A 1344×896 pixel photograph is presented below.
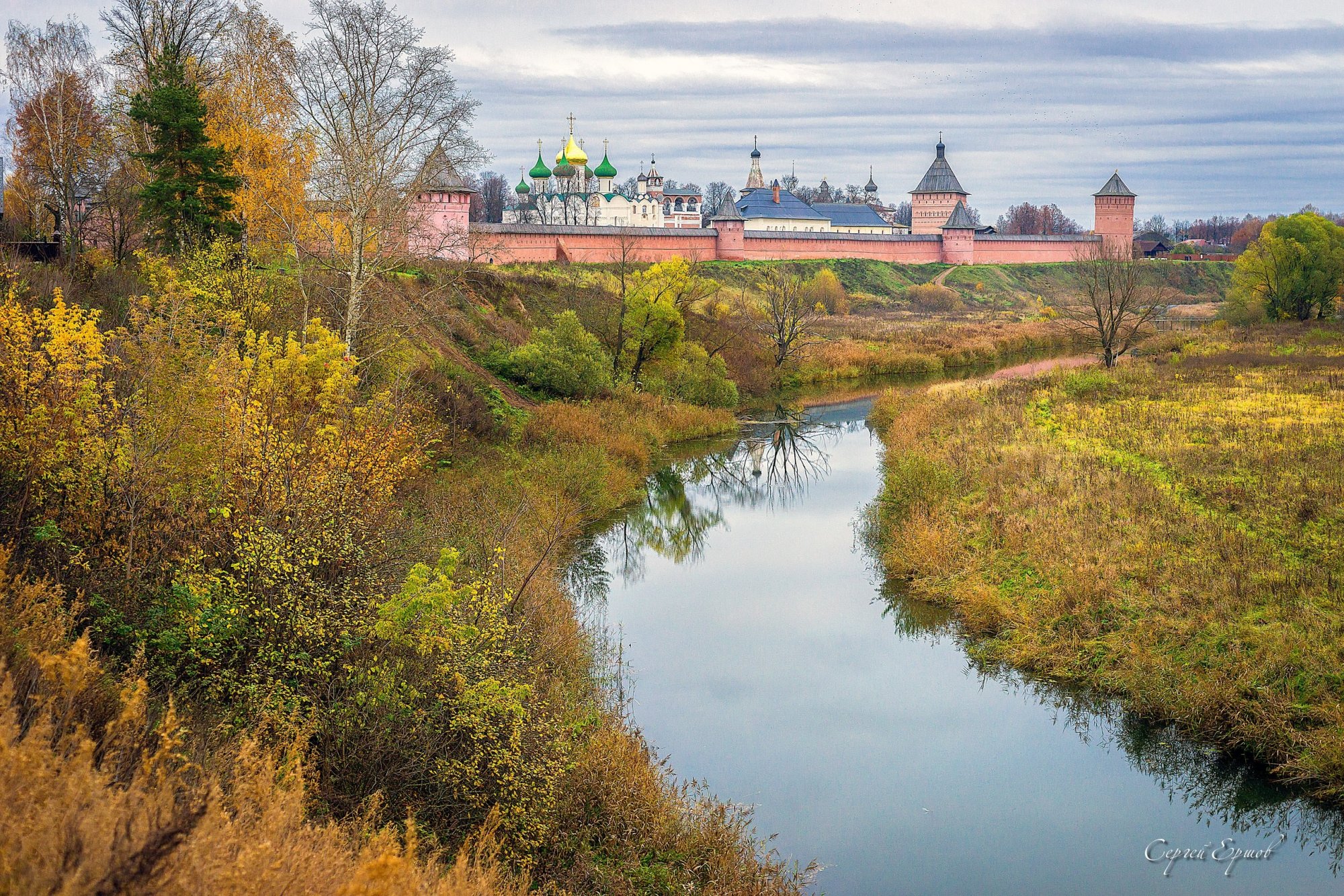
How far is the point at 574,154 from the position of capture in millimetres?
57469

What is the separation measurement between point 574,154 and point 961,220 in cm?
2192

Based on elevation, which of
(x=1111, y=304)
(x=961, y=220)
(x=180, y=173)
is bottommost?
(x=1111, y=304)

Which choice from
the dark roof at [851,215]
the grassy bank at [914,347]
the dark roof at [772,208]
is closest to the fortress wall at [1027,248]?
the dark roof at [851,215]

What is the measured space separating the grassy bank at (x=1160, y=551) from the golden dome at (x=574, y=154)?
4277cm

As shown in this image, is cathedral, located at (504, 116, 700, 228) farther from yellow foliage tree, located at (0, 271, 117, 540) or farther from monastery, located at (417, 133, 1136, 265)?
yellow foliage tree, located at (0, 271, 117, 540)

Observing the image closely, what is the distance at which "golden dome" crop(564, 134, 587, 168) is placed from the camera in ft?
187

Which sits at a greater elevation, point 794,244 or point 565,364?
point 794,244

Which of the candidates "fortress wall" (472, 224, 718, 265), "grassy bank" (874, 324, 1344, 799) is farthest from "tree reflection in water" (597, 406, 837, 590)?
"fortress wall" (472, 224, 718, 265)

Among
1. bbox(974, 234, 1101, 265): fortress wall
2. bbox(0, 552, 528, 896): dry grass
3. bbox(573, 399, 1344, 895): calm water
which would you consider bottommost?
bbox(573, 399, 1344, 895): calm water

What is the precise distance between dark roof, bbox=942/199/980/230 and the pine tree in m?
51.5

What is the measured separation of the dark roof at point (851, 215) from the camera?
66.5m

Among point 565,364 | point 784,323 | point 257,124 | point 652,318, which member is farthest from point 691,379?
point 257,124

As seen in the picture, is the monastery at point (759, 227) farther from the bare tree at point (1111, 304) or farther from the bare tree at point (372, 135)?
the bare tree at point (372, 135)

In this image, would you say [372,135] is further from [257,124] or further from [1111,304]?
[1111,304]
